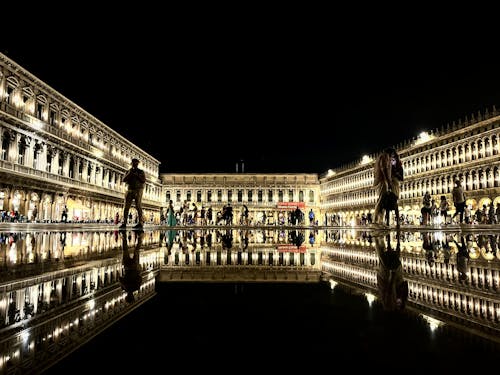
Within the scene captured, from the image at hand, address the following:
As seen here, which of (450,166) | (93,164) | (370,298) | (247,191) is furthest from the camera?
(247,191)

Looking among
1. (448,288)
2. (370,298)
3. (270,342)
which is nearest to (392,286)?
(448,288)

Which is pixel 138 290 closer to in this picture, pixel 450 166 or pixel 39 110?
pixel 39 110

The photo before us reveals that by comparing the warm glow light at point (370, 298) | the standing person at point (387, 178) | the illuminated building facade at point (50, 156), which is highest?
the illuminated building facade at point (50, 156)

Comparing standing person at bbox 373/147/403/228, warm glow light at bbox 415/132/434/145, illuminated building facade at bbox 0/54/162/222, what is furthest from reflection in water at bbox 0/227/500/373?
warm glow light at bbox 415/132/434/145

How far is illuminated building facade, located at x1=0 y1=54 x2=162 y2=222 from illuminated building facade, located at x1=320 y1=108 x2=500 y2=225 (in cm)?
2863

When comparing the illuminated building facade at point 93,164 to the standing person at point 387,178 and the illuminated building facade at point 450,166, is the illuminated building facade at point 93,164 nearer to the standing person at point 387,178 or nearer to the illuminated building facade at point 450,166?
the illuminated building facade at point 450,166

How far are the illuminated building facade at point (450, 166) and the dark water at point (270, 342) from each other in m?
32.7

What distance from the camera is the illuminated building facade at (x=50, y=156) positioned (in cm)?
2633

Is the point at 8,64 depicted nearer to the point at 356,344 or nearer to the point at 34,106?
the point at 34,106

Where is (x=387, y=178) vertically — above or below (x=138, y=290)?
above

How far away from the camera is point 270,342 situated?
167cm

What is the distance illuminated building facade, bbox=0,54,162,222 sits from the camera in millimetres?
26328

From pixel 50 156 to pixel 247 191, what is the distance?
5582 cm

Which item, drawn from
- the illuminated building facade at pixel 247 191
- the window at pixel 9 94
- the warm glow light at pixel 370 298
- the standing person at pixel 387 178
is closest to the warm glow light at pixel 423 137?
the illuminated building facade at pixel 247 191
